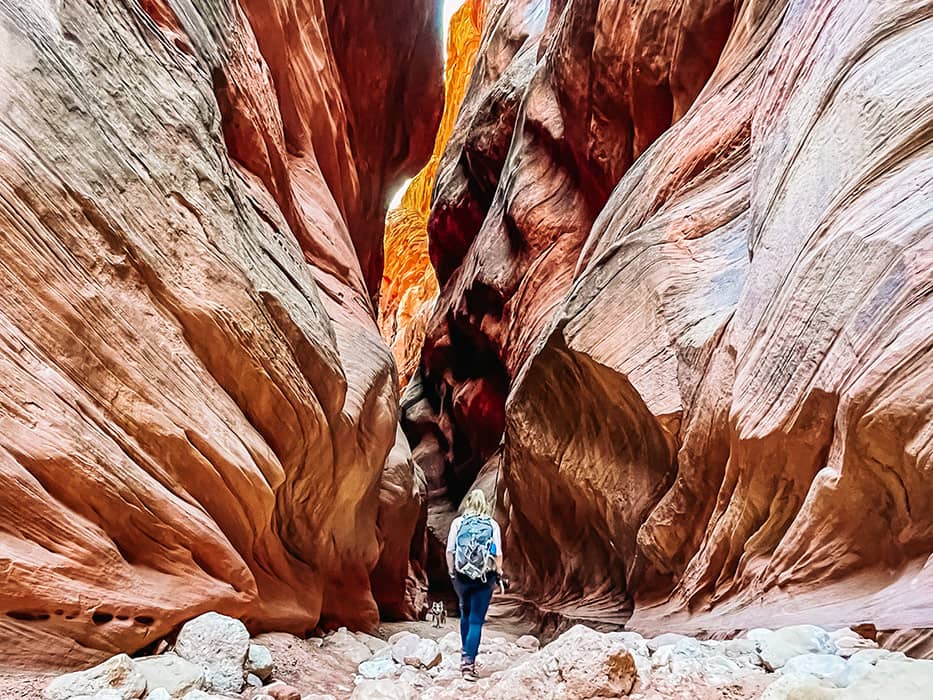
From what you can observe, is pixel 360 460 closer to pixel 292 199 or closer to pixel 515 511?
pixel 292 199

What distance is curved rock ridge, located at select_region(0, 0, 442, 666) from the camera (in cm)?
299

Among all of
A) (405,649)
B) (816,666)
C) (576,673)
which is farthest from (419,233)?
(816,666)

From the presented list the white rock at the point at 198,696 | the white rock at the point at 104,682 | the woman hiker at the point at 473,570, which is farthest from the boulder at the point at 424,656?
the white rock at the point at 104,682

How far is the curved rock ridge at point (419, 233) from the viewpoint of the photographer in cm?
2641

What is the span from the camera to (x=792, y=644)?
274 centimetres

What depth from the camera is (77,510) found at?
310cm

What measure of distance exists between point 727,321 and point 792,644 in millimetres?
2902

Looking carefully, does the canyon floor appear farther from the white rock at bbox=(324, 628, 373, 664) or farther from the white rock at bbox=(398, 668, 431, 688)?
the white rock at bbox=(324, 628, 373, 664)

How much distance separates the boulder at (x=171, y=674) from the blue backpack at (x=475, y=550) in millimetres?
1589

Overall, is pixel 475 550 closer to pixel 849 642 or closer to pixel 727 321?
pixel 849 642

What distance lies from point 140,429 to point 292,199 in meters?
4.23

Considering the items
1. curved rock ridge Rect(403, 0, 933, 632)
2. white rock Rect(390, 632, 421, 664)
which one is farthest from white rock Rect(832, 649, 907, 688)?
white rock Rect(390, 632, 421, 664)

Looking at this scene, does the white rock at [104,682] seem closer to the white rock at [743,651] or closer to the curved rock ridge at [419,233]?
the white rock at [743,651]

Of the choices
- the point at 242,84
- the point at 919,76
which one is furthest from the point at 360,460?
the point at 919,76
